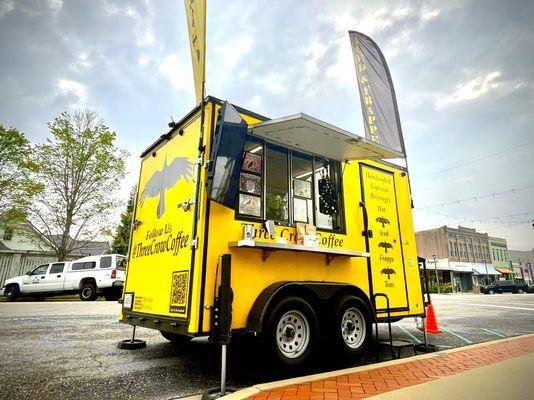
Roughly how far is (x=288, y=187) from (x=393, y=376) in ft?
9.08

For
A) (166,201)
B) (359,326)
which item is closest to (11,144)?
(166,201)

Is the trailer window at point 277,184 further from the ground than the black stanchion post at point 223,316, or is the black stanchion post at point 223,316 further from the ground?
the trailer window at point 277,184

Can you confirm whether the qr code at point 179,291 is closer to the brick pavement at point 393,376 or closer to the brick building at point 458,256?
the brick pavement at point 393,376

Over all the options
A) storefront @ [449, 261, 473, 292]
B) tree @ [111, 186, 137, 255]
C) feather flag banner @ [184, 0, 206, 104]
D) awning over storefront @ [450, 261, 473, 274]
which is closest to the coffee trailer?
feather flag banner @ [184, 0, 206, 104]

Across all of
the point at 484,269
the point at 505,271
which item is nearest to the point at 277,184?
the point at 484,269

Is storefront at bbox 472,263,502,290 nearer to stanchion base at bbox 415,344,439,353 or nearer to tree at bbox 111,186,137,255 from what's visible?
tree at bbox 111,186,137,255

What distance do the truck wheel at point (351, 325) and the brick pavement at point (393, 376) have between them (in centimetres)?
55

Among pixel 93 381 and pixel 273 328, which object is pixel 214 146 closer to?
pixel 273 328

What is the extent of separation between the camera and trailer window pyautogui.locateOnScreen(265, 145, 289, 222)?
182 inches

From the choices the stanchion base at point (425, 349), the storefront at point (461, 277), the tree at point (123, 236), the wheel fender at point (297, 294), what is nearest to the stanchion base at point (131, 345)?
the wheel fender at point (297, 294)

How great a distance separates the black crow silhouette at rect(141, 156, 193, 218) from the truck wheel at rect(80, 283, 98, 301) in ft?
40.5

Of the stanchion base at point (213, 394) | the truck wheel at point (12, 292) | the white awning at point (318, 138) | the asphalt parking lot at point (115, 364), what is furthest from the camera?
the truck wheel at point (12, 292)

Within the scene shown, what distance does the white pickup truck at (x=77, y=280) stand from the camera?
15188 millimetres

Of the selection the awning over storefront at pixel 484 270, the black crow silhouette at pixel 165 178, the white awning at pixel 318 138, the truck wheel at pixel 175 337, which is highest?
the awning over storefront at pixel 484 270
